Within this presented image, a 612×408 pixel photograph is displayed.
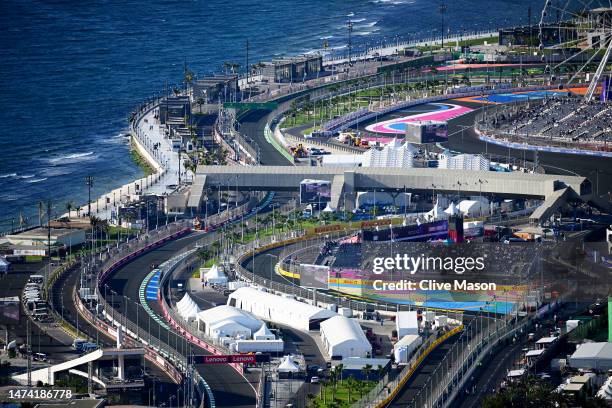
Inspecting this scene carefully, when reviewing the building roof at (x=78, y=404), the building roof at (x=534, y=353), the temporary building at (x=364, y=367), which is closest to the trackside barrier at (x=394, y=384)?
the temporary building at (x=364, y=367)

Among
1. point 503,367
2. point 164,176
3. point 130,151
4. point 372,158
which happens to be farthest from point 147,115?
point 503,367

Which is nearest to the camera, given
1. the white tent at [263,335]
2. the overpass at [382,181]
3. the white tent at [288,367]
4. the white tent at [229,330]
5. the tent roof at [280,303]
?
the white tent at [288,367]

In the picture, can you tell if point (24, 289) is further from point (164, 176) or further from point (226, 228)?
point (164, 176)

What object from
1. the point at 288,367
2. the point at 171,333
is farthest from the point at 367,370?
the point at 171,333

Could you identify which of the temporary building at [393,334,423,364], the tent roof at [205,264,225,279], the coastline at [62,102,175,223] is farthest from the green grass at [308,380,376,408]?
the coastline at [62,102,175,223]

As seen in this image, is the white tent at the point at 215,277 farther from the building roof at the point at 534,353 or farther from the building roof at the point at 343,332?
the building roof at the point at 534,353

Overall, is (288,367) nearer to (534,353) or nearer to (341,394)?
(341,394)
